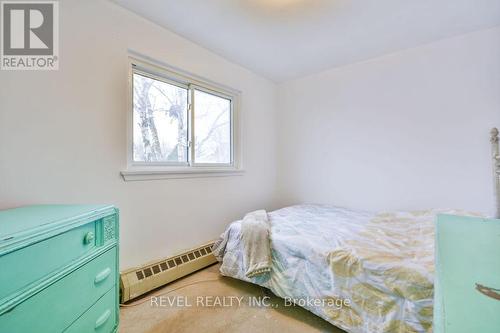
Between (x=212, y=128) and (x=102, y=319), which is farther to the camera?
(x=212, y=128)

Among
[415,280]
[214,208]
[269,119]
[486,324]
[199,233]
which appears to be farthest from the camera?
[269,119]

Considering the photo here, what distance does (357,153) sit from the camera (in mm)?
2730

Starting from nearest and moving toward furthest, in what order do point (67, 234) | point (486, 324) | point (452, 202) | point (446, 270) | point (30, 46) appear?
point (486, 324), point (446, 270), point (67, 234), point (30, 46), point (452, 202)

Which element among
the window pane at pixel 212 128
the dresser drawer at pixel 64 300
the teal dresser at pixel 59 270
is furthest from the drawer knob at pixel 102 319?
the window pane at pixel 212 128

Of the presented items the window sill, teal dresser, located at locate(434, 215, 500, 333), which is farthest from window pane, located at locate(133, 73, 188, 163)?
teal dresser, located at locate(434, 215, 500, 333)

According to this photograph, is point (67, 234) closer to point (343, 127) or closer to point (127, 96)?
point (127, 96)

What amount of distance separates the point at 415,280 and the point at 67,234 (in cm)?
164

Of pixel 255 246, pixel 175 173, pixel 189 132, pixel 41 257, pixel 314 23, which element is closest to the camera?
pixel 41 257

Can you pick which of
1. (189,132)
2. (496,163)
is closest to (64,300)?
(189,132)

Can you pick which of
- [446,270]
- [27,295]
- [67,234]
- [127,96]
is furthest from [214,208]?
[446,270]

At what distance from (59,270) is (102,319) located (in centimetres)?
44

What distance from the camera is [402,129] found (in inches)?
95.6

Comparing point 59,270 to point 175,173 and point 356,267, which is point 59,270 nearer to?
point 175,173

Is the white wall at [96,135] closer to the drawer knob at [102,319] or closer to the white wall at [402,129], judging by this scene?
the drawer knob at [102,319]
